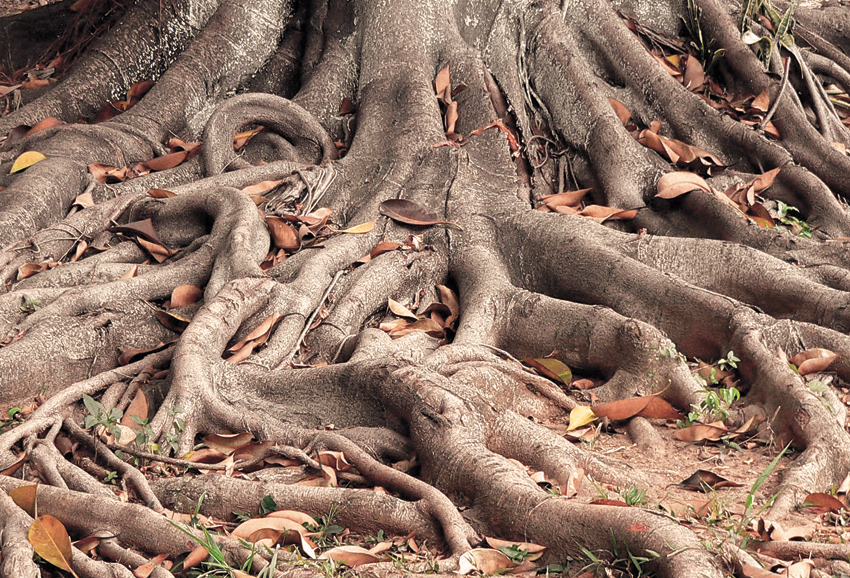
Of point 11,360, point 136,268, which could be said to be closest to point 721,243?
point 136,268

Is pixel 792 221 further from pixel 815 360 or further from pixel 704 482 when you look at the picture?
pixel 704 482

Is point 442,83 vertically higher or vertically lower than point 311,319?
higher

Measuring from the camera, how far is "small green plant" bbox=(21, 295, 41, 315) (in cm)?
350

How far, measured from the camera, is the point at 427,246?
414 cm

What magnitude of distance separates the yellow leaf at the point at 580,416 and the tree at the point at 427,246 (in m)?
0.11

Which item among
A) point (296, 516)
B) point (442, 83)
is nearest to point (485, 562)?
point (296, 516)

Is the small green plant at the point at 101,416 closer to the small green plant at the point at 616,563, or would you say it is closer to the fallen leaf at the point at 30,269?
the fallen leaf at the point at 30,269

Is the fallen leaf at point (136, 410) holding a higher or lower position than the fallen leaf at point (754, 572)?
lower

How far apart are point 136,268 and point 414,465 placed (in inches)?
75.8

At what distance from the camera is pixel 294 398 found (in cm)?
316

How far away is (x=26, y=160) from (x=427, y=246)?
2.13 m

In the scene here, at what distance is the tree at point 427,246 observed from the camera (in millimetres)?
2693

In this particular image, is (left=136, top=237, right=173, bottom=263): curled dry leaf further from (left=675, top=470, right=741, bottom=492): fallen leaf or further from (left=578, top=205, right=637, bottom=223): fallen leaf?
(left=675, top=470, right=741, bottom=492): fallen leaf

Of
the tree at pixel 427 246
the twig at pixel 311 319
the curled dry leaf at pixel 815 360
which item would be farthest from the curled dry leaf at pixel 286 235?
the curled dry leaf at pixel 815 360
